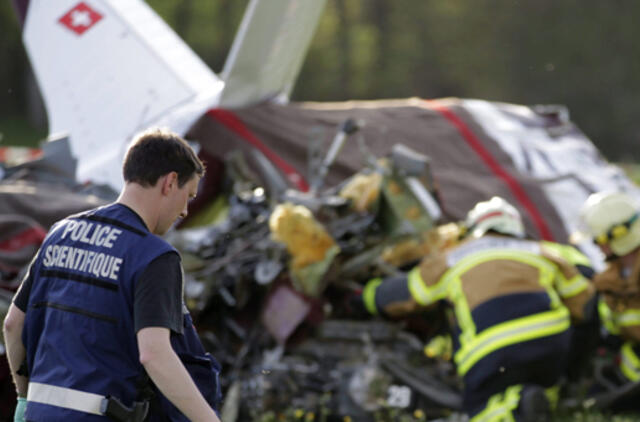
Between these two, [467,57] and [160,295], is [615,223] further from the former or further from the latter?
[467,57]

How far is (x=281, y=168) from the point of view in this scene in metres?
→ 7.84

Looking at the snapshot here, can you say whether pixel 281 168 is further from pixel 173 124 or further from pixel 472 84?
pixel 472 84

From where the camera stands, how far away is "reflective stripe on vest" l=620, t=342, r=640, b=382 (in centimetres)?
605

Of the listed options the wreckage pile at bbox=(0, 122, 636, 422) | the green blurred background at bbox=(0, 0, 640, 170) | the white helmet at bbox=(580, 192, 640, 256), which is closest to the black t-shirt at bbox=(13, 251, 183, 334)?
the wreckage pile at bbox=(0, 122, 636, 422)

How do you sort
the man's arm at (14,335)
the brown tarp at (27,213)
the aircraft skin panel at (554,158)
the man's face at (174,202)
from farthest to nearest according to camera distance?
the aircraft skin panel at (554,158) → the brown tarp at (27,213) → the man's arm at (14,335) → the man's face at (174,202)

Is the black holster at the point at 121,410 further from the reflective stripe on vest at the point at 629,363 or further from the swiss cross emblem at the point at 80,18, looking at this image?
the swiss cross emblem at the point at 80,18

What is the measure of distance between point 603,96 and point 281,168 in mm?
26885

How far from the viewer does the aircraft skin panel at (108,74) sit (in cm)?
826

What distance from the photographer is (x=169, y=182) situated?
280 cm

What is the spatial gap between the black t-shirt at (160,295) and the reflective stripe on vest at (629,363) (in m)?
4.08

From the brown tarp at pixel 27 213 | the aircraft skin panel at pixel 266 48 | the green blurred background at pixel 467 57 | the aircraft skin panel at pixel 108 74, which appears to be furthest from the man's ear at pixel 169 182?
the green blurred background at pixel 467 57

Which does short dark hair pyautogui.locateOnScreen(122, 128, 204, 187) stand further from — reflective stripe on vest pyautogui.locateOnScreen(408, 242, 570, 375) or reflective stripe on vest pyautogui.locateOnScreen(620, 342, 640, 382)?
reflective stripe on vest pyautogui.locateOnScreen(620, 342, 640, 382)

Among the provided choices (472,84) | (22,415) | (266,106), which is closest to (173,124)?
(266,106)

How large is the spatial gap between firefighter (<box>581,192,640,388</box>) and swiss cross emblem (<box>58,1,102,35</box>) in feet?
16.6
